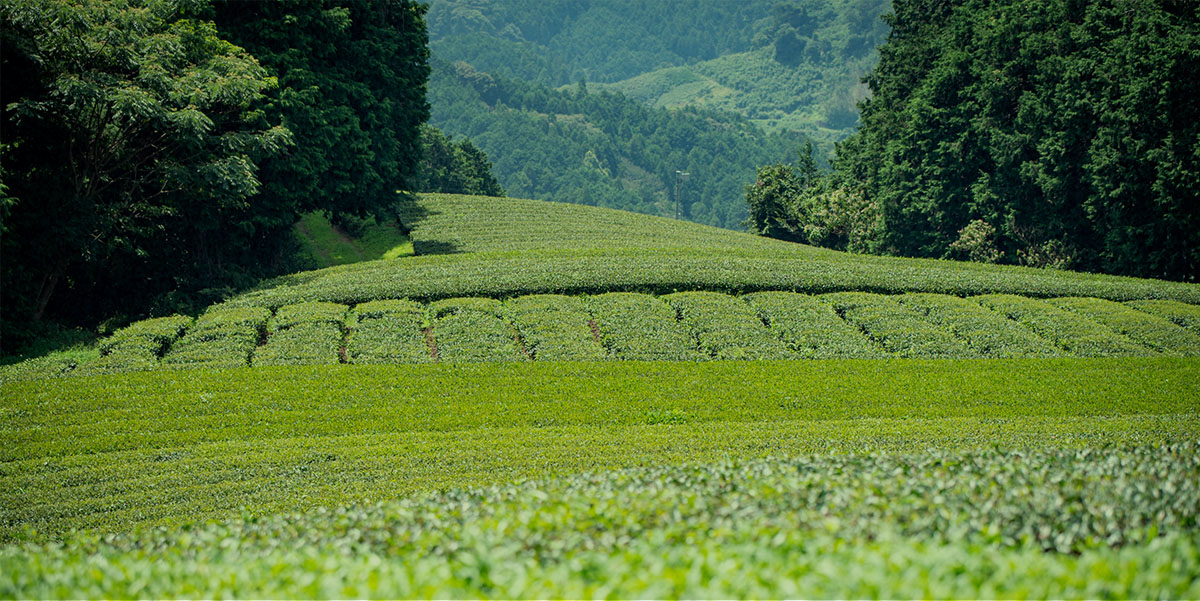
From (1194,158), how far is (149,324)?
41.6 metres

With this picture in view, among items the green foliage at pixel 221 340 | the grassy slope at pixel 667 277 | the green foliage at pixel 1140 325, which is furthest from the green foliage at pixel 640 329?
the green foliage at pixel 1140 325

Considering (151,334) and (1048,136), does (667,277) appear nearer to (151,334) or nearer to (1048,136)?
(151,334)

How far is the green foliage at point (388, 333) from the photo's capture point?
979 inches

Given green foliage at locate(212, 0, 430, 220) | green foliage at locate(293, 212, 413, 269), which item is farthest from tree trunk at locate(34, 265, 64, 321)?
green foliage at locate(293, 212, 413, 269)

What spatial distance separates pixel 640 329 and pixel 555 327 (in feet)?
8.90

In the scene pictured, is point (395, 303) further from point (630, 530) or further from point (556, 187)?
point (556, 187)

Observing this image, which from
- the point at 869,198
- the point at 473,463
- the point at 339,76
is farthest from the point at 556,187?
the point at 473,463

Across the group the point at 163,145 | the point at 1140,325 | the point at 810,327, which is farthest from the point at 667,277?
the point at 163,145

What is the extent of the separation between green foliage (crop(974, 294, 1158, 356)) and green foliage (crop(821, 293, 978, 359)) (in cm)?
334

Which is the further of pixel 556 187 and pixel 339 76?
pixel 556 187

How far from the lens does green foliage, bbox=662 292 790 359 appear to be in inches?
1029

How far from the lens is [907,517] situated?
8.48 metres

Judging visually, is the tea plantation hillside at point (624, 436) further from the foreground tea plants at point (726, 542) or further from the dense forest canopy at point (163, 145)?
the dense forest canopy at point (163, 145)

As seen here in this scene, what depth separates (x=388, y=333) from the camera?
87.2 ft
